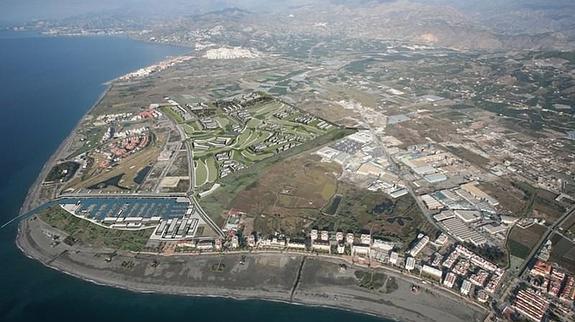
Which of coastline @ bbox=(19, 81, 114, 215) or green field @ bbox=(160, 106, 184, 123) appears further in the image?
green field @ bbox=(160, 106, 184, 123)

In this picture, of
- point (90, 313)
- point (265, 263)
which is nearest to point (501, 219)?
point (265, 263)

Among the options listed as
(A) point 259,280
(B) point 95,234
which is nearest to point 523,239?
(A) point 259,280

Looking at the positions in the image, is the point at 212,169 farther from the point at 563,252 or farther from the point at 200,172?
→ the point at 563,252

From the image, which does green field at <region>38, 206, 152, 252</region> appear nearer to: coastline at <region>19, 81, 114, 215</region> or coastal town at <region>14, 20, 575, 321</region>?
coastal town at <region>14, 20, 575, 321</region>

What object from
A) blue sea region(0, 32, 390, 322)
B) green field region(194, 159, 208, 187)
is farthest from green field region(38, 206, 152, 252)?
green field region(194, 159, 208, 187)

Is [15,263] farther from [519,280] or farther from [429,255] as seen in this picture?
[519,280]
